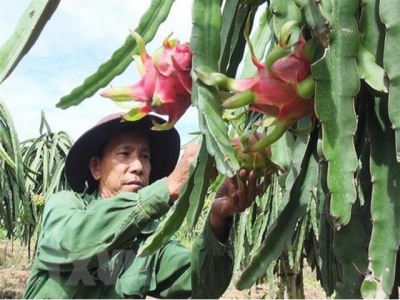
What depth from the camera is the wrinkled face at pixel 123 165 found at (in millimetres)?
1554

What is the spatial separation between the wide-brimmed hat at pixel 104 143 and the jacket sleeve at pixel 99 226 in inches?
10.7

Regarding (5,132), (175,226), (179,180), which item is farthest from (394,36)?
(5,132)

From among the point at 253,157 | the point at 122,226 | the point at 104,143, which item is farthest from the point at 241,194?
the point at 104,143

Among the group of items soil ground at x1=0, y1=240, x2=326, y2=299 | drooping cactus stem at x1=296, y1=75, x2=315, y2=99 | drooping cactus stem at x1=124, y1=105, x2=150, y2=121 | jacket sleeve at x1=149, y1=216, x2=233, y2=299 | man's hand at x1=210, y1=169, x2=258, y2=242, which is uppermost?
drooping cactus stem at x1=296, y1=75, x2=315, y2=99

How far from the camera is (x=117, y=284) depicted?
1499 mm

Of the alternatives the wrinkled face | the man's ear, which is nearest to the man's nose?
the wrinkled face

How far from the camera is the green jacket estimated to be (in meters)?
1.24

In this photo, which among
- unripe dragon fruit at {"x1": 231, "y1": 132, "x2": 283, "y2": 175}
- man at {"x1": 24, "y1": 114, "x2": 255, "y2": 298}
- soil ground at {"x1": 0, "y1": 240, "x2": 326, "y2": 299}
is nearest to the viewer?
unripe dragon fruit at {"x1": 231, "y1": 132, "x2": 283, "y2": 175}

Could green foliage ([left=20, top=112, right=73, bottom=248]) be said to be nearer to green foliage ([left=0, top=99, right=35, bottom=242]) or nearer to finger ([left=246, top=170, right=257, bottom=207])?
green foliage ([left=0, top=99, right=35, bottom=242])

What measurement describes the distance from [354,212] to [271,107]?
0.14 m

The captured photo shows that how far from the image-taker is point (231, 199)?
90cm

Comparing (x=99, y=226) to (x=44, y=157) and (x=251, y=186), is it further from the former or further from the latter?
(x=44, y=157)

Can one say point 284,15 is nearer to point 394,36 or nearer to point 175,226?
point 394,36

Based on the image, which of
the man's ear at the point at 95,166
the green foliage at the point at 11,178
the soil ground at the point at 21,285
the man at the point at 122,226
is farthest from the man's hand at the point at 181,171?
the soil ground at the point at 21,285
